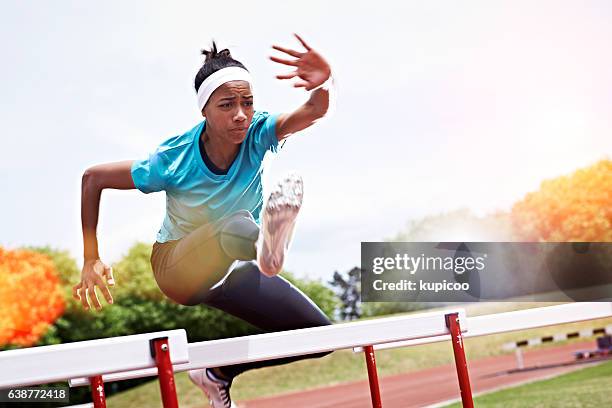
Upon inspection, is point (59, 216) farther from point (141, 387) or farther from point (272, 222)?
point (141, 387)

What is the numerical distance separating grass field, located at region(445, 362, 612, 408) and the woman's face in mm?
3281

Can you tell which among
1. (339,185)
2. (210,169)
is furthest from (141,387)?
(210,169)

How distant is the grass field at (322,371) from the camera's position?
9.91 metres

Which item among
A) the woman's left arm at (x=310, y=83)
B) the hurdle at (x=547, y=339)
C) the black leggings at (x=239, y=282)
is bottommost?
the hurdle at (x=547, y=339)

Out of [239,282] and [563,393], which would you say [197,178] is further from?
[563,393]

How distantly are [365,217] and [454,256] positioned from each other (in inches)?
93.9

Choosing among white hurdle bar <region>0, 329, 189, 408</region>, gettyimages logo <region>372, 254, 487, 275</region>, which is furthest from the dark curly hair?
Result: gettyimages logo <region>372, 254, 487, 275</region>

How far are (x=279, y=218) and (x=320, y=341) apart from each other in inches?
15.2

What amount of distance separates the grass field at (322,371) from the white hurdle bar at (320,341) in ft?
24.5

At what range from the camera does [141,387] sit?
1031 centimetres

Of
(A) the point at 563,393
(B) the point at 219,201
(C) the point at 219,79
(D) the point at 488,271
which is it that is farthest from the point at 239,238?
(D) the point at 488,271

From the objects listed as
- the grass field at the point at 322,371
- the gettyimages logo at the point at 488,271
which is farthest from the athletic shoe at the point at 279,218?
the grass field at the point at 322,371

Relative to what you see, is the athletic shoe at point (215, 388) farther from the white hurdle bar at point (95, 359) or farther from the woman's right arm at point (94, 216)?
the white hurdle bar at point (95, 359)

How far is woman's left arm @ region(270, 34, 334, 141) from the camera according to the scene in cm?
294
